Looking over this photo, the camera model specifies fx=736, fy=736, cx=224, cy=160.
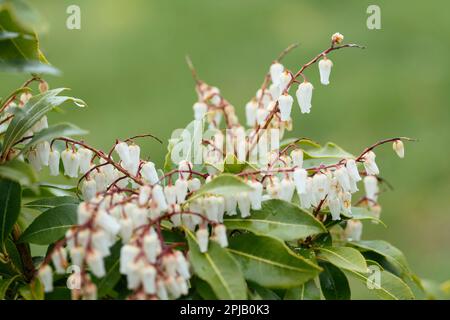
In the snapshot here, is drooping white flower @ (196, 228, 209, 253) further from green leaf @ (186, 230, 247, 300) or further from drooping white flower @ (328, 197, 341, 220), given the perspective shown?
drooping white flower @ (328, 197, 341, 220)

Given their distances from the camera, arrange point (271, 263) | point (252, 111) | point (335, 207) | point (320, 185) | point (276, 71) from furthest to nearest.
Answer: point (252, 111) < point (276, 71) < point (335, 207) < point (320, 185) < point (271, 263)

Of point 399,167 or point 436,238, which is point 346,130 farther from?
point 436,238

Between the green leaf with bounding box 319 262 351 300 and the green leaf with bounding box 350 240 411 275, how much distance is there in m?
0.22

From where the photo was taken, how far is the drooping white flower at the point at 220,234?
212cm

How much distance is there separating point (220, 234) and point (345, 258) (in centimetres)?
47

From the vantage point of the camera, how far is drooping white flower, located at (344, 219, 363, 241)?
2.73 metres

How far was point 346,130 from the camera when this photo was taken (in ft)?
21.5

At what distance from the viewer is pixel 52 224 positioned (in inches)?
90.3

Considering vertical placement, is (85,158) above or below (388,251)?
above

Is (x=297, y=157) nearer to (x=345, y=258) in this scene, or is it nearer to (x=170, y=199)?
(x=345, y=258)

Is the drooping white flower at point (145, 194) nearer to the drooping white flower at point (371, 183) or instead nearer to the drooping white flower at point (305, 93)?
the drooping white flower at point (305, 93)

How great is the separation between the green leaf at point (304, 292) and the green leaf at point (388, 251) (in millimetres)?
440

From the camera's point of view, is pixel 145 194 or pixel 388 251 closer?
pixel 145 194

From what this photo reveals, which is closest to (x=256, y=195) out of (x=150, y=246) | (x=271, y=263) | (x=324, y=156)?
(x=271, y=263)
